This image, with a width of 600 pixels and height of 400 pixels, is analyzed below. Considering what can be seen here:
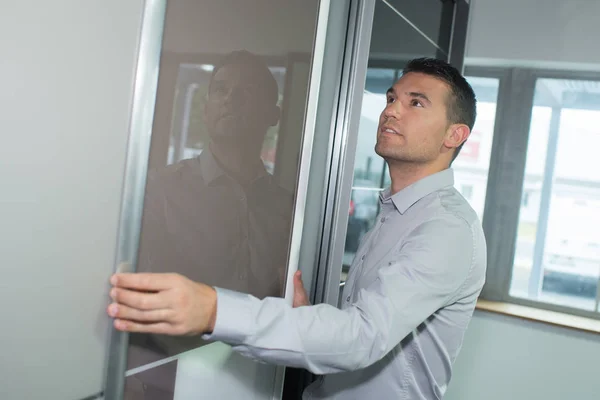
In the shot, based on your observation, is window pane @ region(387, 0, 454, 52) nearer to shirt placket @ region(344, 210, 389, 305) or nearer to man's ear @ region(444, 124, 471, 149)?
man's ear @ region(444, 124, 471, 149)

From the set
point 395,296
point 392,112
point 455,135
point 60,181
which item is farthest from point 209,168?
point 455,135

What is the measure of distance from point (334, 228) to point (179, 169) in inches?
32.2

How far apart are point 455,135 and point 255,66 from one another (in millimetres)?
693

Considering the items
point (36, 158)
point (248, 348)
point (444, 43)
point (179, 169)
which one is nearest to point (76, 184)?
point (36, 158)

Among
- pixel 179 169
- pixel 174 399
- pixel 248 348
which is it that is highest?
pixel 179 169

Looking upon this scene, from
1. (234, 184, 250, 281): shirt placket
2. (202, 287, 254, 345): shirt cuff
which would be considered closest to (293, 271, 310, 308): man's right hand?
(234, 184, 250, 281): shirt placket

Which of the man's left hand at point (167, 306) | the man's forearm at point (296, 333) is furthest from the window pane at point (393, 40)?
the man's left hand at point (167, 306)

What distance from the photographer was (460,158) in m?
3.82

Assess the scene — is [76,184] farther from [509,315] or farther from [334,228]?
[509,315]

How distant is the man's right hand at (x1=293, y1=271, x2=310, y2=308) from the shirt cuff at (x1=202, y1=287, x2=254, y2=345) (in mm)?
801

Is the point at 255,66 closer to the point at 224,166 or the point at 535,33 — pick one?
the point at 224,166

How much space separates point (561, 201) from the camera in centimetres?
359

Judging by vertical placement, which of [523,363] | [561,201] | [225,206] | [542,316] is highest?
[561,201]

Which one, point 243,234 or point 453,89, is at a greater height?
point 453,89
